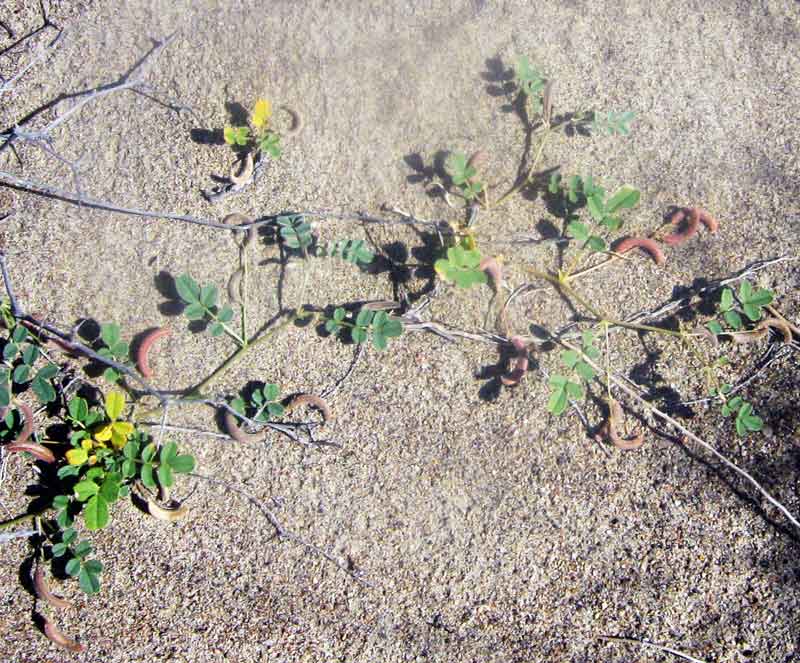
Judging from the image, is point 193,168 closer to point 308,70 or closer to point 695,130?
point 308,70

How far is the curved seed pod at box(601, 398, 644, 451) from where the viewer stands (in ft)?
6.11

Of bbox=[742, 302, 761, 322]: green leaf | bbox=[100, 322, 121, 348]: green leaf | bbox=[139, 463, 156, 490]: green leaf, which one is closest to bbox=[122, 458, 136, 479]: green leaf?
bbox=[139, 463, 156, 490]: green leaf

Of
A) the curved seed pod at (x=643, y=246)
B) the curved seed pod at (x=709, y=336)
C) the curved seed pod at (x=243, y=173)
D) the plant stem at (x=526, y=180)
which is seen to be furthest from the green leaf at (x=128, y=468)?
the curved seed pod at (x=709, y=336)

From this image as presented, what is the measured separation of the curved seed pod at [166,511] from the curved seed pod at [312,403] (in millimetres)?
366

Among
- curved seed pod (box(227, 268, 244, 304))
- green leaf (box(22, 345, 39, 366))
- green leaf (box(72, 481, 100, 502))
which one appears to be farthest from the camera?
curved seed pod (box(227, 268, 244, 304))

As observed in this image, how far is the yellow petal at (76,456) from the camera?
1.71 meters

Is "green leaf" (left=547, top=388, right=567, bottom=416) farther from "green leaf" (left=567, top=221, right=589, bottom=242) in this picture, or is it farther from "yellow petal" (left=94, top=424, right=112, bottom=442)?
"yellow petal" (left=94, top=424, right=112, bottom=442)

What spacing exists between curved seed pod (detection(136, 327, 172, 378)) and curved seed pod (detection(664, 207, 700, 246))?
1387 mm

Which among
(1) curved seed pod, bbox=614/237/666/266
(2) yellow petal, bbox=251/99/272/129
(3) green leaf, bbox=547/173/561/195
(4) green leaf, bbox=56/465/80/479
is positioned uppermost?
(2) yellow petal, bbox=251/99/272/129

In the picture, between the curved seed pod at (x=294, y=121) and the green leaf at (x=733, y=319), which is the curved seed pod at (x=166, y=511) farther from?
the green leaf at (x=733, y=319)

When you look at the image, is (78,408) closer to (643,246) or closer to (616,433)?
(616,433)

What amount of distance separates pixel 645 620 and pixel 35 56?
2205 mm

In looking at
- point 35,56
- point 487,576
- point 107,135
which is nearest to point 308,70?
point 107,135

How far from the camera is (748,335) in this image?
1.91 metres
